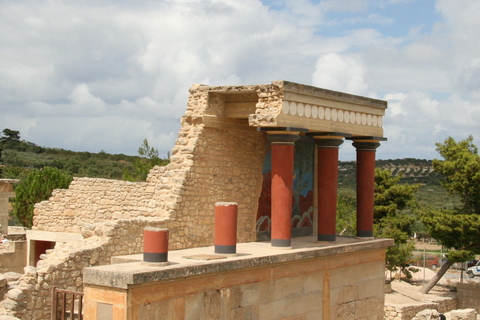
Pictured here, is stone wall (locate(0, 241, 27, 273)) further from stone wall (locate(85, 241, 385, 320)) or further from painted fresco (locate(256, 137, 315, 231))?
painted fresco (locate(256, 137, 315, 231))

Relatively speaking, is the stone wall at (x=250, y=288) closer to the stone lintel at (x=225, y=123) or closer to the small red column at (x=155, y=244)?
the small red column at (x=155, y=244)

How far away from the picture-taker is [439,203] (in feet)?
189

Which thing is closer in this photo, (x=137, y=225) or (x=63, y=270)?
(x=63, y=270)

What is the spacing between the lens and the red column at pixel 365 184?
14.8 m

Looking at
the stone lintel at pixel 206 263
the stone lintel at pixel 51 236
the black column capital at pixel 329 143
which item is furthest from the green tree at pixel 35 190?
the black column capital at pixel 329 143

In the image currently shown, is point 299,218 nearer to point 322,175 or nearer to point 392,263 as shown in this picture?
point 322,175

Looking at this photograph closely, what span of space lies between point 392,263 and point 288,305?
17032 mm

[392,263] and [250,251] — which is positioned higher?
[250,251]

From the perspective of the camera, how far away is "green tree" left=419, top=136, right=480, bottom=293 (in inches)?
1012

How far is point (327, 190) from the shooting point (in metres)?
13.2

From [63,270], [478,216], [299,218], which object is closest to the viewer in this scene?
[63,270]

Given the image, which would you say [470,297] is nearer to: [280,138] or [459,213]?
[459,213]

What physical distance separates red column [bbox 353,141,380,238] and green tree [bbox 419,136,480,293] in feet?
40.3

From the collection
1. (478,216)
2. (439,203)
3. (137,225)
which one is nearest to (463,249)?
(478,216)
